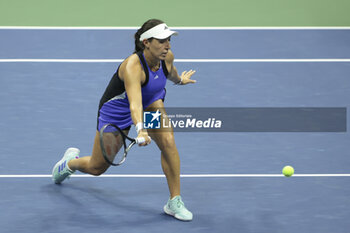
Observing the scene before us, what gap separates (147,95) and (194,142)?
1.89 metres

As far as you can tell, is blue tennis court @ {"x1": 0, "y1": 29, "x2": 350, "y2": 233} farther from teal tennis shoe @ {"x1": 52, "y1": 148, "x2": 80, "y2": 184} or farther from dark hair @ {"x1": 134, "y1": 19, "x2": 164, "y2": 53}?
dark hair @ {"x1": 134, "y1": 19, "x2": 164, "y2": 53}

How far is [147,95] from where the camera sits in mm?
6184

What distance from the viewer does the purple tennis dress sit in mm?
6094

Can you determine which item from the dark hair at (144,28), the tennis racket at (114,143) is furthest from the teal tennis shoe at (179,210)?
the dark hair at (144,28)

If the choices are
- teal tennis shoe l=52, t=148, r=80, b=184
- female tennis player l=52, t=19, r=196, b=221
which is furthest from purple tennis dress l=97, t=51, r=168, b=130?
teal tennis shoe l=52, t=148, r=80, b=184

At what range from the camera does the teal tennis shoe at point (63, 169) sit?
270 inches

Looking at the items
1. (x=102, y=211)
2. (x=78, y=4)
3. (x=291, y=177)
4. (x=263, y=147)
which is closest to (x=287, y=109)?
(x=263, y=147)

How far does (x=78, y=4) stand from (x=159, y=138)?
6.26 metres

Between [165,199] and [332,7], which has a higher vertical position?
[332,7]

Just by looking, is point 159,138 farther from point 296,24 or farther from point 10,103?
point 296,24

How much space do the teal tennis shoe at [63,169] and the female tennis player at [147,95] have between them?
0.22 meters

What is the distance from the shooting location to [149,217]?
6.38 meters

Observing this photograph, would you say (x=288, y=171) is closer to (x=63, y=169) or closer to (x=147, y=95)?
(x=147, y=95)

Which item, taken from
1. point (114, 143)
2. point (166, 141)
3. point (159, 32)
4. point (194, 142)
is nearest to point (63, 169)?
point (114, 143)
